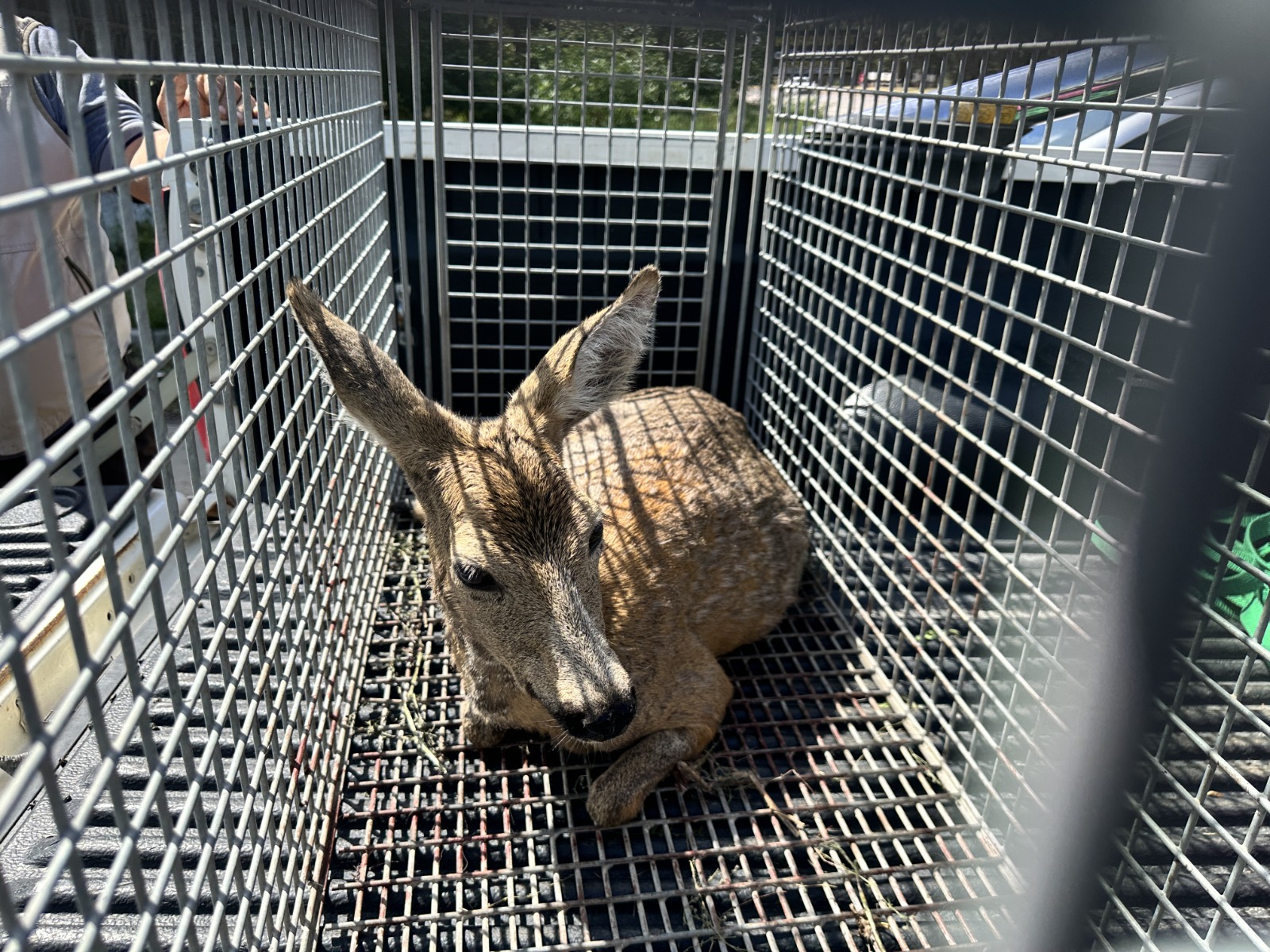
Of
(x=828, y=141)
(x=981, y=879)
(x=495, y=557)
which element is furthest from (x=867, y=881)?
(x=828, y=141)

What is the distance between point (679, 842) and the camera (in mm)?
3041

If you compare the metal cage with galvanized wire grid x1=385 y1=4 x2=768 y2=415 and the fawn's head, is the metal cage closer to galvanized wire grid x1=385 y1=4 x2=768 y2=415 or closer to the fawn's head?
galvanized wire grid x1=385 y1=4 x2=768 y2=415

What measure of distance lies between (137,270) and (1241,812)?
337 centimetres

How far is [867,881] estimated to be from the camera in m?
2.88

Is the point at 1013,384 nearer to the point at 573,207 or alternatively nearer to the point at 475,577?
the point at 573,207

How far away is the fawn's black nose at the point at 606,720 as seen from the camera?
2.46m

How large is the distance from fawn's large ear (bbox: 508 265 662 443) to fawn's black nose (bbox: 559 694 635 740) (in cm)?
100

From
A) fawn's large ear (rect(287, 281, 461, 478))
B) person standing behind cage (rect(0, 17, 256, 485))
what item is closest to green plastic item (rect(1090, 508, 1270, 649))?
fawn's large ear (rect(287, 281, 461, 478))

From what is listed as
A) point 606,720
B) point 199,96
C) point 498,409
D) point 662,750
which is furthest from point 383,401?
point 498,409

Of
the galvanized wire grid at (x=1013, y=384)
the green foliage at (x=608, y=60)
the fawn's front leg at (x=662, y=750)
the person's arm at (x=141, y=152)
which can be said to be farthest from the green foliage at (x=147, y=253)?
the galvanized wire grid at (x=1013, y=384)

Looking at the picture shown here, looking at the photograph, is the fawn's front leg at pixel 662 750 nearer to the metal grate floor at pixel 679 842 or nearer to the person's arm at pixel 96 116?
the metal grate floor at pixel 679 842

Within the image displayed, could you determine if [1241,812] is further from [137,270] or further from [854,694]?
[137,270]

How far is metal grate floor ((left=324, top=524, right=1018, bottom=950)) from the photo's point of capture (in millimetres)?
2703

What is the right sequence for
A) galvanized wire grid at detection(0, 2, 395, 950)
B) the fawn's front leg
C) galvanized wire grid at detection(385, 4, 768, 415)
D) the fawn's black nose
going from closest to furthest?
galvanized wire grid at detection(0, 2, 395, 950) < the fawn's black nose < the fawn's front leg < galvanized wire grid at detection(385, 4, 768, 415)
